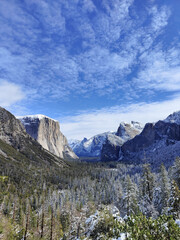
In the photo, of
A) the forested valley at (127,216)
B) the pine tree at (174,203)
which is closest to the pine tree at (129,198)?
the forested valley at (127,216)

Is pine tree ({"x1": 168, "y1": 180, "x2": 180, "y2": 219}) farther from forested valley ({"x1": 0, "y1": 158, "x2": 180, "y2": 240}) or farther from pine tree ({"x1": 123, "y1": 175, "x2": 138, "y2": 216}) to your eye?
pine tree ({"x1": 123, "y1": 175, "x2": 138, "y2": 216})

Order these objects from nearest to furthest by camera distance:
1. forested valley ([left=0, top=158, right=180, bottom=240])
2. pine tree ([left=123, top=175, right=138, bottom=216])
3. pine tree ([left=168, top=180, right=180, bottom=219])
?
1. forested valley ([left=0, top=158, right=180, bottom=240])
2. pine tree ([left=168, top=180, right=180, bottom=219])
3. pine tree ([left=123, top=175, right=138, bottom=216])

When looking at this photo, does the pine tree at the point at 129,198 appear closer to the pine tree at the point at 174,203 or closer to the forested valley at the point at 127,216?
the forested valley at the point at 127,216

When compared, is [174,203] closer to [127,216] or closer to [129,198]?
[127,216]

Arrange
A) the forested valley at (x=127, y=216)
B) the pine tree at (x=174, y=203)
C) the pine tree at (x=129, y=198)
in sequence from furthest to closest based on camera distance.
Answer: the pine tree at (x=129, y=198) < the pine tree at (x=174, y=203) < the forested valley at (x=127, y=216)

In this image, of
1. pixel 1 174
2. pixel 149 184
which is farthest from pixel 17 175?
pixel 149 184

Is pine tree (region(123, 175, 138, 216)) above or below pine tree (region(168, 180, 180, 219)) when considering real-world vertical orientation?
below

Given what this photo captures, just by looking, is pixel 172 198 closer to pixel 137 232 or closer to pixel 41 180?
pixel 137 232

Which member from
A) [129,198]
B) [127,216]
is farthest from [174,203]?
[129,198]

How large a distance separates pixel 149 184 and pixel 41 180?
172 m

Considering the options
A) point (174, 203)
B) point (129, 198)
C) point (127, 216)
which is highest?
point (127, 216)

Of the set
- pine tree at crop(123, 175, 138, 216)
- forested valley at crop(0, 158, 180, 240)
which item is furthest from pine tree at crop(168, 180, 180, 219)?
pine tree at crop(123, 175, 138, 216)

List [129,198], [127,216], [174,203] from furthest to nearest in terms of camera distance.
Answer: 1. [129,198]
2. [174,203]
3. [127,216]

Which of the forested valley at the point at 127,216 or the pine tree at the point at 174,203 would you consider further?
the pine tree at the point at 174,203
